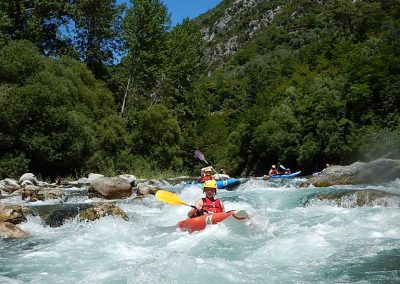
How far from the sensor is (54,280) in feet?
19.4

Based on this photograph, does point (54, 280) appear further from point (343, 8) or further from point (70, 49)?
point (343, 8)

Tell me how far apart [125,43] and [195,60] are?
24.7 ft

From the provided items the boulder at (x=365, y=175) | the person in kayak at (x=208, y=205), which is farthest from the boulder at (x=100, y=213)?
the boulder at (x=365, y=175)

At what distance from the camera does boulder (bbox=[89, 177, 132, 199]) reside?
14.9 m

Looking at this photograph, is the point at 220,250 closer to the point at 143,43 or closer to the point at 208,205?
the point at 208,205

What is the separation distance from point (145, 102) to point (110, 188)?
72.6ft

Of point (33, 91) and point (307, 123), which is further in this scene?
point (307, 123)

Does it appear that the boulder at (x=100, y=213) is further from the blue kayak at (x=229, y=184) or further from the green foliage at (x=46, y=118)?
the green foliage at (x=46, y=118)

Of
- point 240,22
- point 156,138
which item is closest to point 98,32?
point 156,138

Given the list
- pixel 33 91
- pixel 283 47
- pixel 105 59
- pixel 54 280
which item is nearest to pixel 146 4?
pixel 105 59

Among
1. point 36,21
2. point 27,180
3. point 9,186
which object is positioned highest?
point 36,21

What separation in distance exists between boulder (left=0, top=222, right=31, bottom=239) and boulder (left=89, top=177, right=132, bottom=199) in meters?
5.72

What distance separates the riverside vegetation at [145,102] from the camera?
73.4 feet

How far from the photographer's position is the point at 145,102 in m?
36.5
